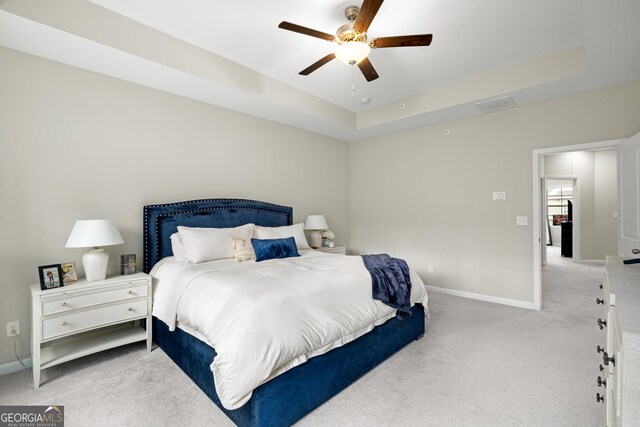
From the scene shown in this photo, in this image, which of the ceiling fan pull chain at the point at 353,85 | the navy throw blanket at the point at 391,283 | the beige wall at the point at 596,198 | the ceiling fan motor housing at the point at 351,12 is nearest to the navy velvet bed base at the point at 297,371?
the navy throw blanket at the point at 391,283

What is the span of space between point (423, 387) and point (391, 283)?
78 cm

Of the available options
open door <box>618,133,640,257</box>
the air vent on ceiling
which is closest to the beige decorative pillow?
the air vent on ceiling

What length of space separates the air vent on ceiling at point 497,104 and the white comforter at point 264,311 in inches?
99.6

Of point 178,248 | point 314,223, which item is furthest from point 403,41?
point 314,223

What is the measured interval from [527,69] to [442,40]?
1187 millimetres

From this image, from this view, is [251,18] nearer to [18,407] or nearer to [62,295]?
[62,295]

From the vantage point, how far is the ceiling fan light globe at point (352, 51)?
2.30 meters

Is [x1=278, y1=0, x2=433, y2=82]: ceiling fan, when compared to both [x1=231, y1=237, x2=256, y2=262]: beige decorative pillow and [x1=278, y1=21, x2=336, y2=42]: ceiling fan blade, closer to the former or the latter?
[x1=278, y1=21, x2=336, y2=42]: ceiling fan blade

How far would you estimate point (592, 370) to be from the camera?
2.39m

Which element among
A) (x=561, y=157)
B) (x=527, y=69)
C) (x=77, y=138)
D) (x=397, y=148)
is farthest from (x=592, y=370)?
(x=561, y=157)

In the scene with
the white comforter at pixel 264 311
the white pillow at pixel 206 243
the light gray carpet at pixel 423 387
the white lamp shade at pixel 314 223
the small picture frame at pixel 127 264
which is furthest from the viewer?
the white lamp shade at pixel 314 223

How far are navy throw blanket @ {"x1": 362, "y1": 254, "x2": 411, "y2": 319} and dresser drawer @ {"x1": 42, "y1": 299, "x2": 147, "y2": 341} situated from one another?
2.04 metres

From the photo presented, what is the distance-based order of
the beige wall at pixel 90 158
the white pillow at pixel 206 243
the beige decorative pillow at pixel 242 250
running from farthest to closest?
the beige decorative pillow at pixel 242 250
the white pillow at pixel 206 243
the beige wall at pixel 90 158

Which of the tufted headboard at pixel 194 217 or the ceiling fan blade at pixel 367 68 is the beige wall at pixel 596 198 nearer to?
the ceiling fan blade at pixel 367 68
